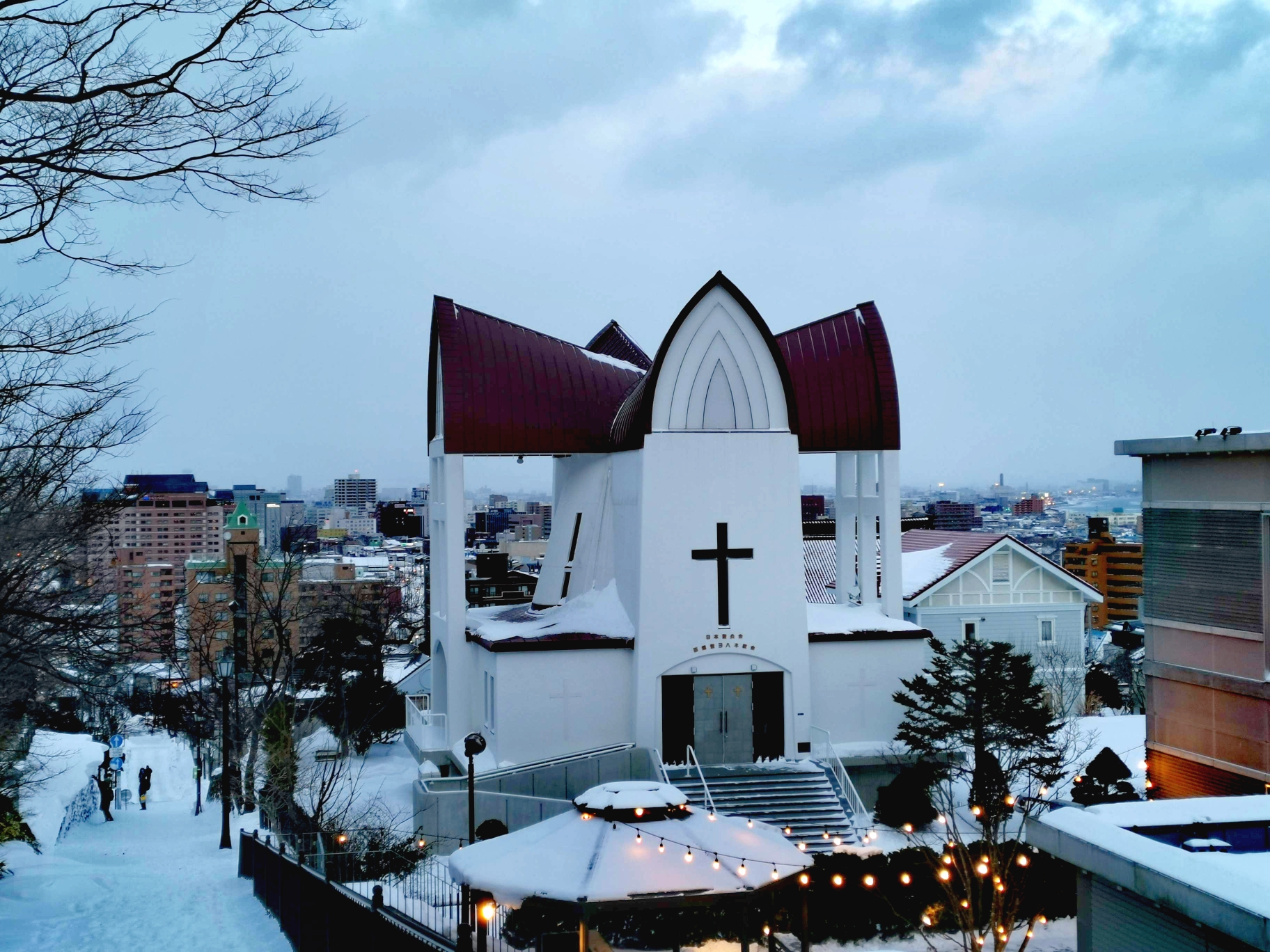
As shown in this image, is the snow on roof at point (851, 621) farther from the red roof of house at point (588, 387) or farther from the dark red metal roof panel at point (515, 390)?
the dark red metal roof panel at point (515, 390)

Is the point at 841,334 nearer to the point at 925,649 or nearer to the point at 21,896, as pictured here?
the point at 925,649

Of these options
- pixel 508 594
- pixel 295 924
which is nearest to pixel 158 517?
→ pixel 508 594

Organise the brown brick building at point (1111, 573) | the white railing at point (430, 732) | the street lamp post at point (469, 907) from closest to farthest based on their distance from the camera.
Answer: the street lamp post at point (469, 907)
the white railing at point (430, 732)
the brown brick building at point (1111, 573)

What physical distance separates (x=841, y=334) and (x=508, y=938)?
1675cm

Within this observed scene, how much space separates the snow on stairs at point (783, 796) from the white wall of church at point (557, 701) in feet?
6.63

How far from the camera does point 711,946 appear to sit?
51.5ft

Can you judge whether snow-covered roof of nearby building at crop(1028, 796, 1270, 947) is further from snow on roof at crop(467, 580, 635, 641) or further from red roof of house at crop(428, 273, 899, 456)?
red roof of house at crop(428, 273, 899, 456)

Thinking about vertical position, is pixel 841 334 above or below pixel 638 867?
above

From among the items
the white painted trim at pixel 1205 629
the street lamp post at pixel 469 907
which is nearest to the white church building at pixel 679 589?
the street lamp post at pixel 469 907

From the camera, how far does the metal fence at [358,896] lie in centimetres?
1177

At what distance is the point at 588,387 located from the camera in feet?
86.7

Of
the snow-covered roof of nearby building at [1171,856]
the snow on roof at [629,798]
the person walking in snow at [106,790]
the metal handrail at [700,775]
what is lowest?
the person walking in snow at [106,790]

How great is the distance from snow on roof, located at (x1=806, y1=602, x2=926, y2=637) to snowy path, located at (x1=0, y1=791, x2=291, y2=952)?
1287 centimetres

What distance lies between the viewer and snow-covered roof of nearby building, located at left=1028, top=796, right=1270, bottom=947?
766 centimetres
